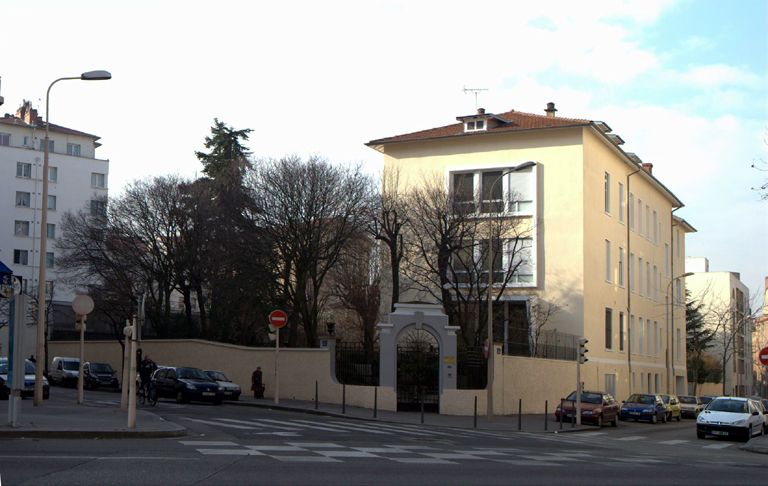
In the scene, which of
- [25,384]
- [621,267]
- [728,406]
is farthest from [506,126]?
[25,384]

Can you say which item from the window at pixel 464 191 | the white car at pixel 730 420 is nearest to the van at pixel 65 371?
the window at pixel 464 191

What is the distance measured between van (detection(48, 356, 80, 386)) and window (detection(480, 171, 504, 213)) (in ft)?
74.3

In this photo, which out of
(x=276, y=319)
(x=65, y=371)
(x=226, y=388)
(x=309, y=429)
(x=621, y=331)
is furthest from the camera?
(x=621, y=331)

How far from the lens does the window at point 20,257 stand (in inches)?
3172

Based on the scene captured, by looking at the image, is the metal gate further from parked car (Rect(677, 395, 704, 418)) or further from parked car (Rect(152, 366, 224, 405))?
parked car (Rect(677, 395, 704, 418))

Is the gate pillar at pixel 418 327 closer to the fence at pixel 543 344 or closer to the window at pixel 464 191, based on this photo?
the fence at pixel 543 344

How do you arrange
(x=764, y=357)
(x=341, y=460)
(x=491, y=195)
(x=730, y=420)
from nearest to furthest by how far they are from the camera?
(x=341, y=460) < (x=764, y=357) < (x=730, y=420) < (x=491, y=195)

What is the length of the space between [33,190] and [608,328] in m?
52.4

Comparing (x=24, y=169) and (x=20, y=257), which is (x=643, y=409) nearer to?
(x=20, y=257)

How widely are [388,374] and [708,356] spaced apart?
70620 millimetres

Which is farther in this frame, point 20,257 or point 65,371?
point 20,257

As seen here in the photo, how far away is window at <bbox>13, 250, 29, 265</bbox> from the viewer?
80.6 meters

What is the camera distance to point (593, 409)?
3631cm

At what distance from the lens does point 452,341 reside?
35.8 m
